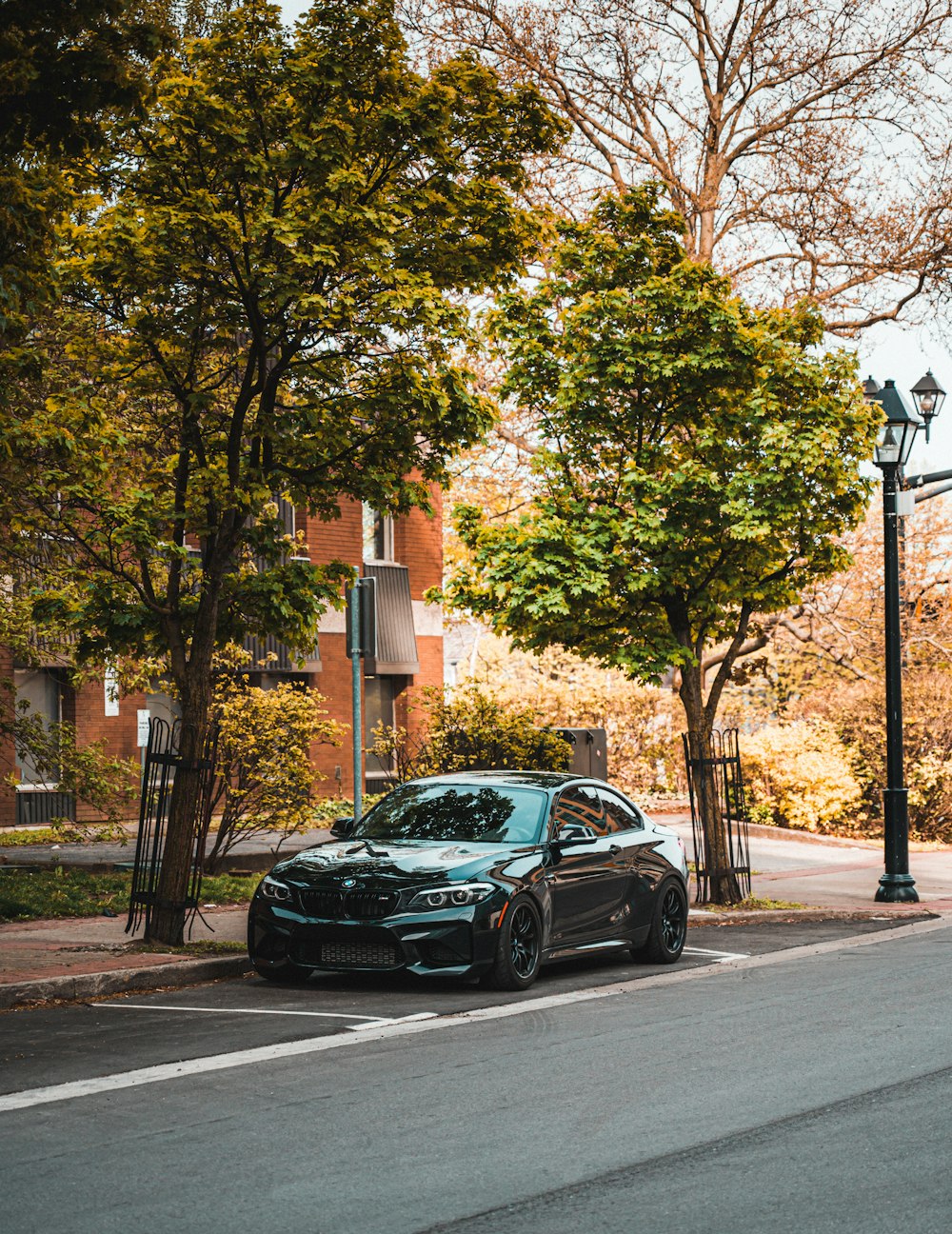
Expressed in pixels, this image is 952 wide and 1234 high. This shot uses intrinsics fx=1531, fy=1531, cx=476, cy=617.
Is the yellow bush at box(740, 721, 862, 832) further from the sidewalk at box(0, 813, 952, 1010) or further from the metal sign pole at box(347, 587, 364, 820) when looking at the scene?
the metal sign pole at box(347, 587, 364, 820)

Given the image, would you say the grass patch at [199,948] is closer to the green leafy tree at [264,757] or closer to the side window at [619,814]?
the side window at [619,814]

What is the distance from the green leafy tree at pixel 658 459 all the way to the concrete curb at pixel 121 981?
5305 mm

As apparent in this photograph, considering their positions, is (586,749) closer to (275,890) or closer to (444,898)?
(275,890)

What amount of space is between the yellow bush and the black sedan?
14262mm

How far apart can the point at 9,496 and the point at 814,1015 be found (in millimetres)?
8171

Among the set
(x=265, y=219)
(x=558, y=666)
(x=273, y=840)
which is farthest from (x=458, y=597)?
(x=558, y=666)

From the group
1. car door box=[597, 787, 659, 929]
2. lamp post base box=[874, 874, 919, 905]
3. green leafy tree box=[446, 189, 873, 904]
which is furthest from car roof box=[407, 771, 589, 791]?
lamp post base box=[874, 874, 919, 905]

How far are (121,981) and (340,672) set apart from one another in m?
20.5

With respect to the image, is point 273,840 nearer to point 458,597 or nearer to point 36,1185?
point 458,597

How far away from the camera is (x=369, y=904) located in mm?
10141

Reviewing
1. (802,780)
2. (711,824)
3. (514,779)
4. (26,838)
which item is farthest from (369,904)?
(802,780)

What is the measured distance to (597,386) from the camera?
15984mm

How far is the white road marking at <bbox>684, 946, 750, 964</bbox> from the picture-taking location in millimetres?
12969

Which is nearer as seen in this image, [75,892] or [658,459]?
[75,892]
